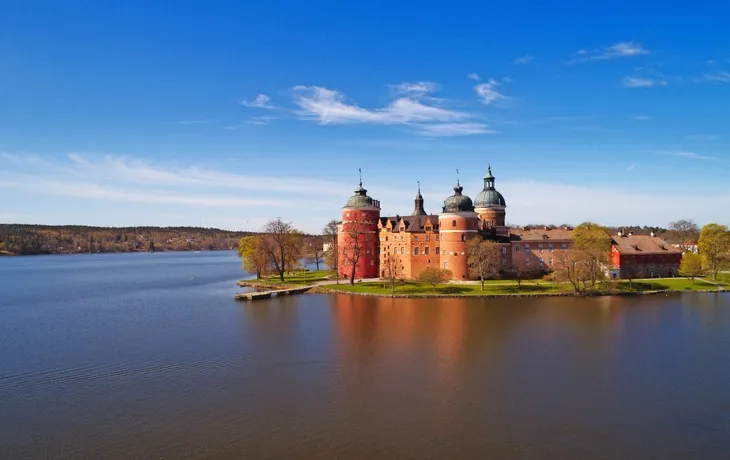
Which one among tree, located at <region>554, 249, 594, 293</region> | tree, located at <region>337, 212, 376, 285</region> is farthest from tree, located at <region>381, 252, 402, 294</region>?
tree, located at <region>554, 249, 594, 293</region>

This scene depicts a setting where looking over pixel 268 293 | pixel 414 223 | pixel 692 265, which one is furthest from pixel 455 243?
pixel 692 265

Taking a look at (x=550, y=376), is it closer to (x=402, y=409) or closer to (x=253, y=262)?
(x=402, y=409)

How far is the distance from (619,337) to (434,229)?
3580 centimetres

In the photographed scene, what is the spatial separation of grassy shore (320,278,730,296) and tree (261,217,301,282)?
14359 millimetres

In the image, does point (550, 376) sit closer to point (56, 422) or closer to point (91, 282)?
point (56, 422)

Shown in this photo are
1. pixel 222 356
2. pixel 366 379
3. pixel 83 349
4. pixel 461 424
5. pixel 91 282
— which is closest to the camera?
pixel 461 424

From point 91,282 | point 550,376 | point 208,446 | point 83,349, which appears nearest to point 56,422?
point 208,446

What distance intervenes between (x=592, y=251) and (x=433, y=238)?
2017 cm

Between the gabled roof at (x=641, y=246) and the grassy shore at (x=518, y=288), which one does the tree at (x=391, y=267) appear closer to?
the grassy shore at (x=518, y=288)

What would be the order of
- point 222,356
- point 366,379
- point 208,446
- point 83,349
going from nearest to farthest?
point 208,446, point 366,379, point 222,356, point 83,349

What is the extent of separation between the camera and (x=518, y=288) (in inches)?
2414

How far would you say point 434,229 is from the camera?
233ft

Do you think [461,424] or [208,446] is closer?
[208,446]

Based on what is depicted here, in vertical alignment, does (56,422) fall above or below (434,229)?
below
